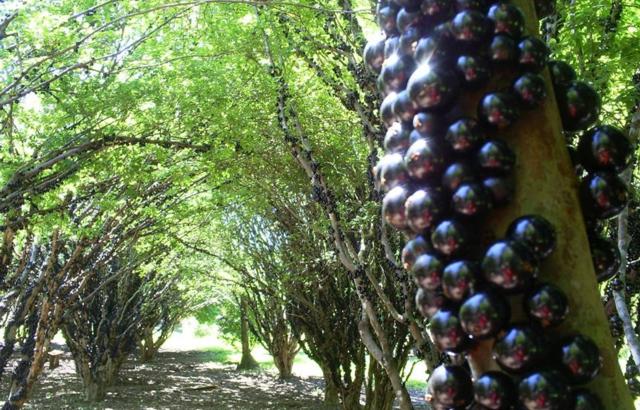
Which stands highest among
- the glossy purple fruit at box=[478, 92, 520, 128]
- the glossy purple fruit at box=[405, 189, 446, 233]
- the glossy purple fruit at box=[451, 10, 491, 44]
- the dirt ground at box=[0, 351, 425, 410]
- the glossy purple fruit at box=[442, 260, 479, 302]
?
the glossy purple fruit at box=[451, 10, 491, 44]

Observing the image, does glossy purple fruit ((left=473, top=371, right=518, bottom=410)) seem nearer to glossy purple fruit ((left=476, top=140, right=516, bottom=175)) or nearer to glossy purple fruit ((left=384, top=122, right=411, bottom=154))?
glossy purple fruit ((left=476, top=140, right=516, bottom=175))

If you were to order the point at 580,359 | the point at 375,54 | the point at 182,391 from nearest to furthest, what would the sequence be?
1. the point at 580,359
2. the point at 375,54
3. the point at 182,391

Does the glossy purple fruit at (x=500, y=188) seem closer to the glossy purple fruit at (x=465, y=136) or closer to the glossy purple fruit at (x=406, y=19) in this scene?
the glossy purple fruit at (x=465, y=136)

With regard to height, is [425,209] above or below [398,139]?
below

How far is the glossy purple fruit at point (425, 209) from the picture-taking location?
52.7 inches

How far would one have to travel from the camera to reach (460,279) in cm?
126

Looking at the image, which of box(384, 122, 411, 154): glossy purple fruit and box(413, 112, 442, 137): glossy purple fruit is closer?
box(413, 112, 442, 137): glossy purple fruit

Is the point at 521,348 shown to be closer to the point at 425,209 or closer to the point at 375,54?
the point at 425,209

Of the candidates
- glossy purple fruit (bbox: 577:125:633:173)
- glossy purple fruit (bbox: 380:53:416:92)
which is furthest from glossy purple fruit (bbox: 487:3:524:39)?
glossy purple fruit (bbox: 577:125:633:173)

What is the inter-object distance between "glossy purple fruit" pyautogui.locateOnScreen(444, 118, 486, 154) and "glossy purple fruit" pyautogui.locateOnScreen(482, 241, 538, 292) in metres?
0.24

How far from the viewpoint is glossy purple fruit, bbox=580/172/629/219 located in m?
1.38

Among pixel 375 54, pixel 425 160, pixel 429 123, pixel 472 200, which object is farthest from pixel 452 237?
pixel 375 54

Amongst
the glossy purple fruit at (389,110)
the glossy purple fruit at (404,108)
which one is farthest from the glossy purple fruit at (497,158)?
the glossy purple fruit at (389,110)

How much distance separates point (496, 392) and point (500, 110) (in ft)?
2.00
